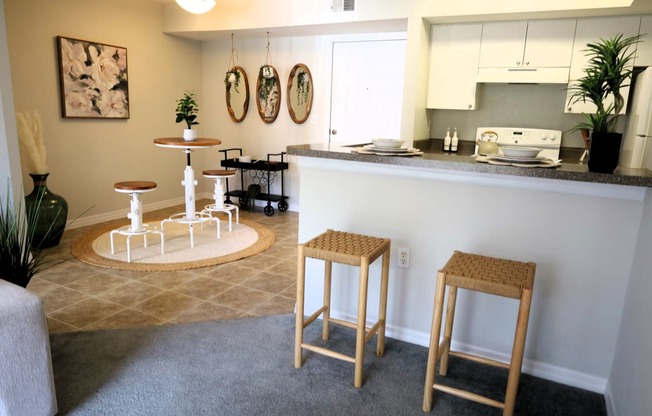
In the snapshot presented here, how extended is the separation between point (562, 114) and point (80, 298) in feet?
14.3

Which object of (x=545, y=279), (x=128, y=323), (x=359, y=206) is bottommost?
(x=128, y=323)

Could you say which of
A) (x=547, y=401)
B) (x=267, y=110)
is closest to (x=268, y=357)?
(x=547, y=401)

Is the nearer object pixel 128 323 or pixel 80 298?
pixel 128 323

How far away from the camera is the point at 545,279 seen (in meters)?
2.15

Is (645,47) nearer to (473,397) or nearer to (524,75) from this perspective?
(524,75)

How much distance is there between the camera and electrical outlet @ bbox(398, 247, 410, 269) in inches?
96.2

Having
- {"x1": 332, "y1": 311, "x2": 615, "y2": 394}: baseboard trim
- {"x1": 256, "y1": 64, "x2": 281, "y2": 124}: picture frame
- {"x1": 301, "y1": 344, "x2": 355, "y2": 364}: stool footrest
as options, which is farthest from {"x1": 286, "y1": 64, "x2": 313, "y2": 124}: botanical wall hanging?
{"x1": 301, "y1": 344, "x2": 355, "y2": 364}: stool footrest

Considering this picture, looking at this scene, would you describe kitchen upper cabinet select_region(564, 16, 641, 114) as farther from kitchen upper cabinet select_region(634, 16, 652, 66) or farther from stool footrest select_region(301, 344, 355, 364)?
stool footrest select_region(301, 344, 355, 364)

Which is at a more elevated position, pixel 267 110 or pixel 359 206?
pixel 267 110

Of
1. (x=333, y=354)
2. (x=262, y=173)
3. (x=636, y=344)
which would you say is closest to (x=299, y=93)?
(x=262, y=173)

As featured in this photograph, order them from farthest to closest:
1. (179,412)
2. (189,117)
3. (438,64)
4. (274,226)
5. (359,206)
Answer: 1. (274,226)
2. (438,64)
3. (189,117)
4. (359,206)
5. (179,412)

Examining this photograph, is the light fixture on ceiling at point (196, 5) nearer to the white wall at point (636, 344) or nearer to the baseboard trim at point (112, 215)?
the baseboard trim at point (112, 215)

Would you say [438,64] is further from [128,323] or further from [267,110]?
[128,323]

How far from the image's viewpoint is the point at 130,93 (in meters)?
5.21
